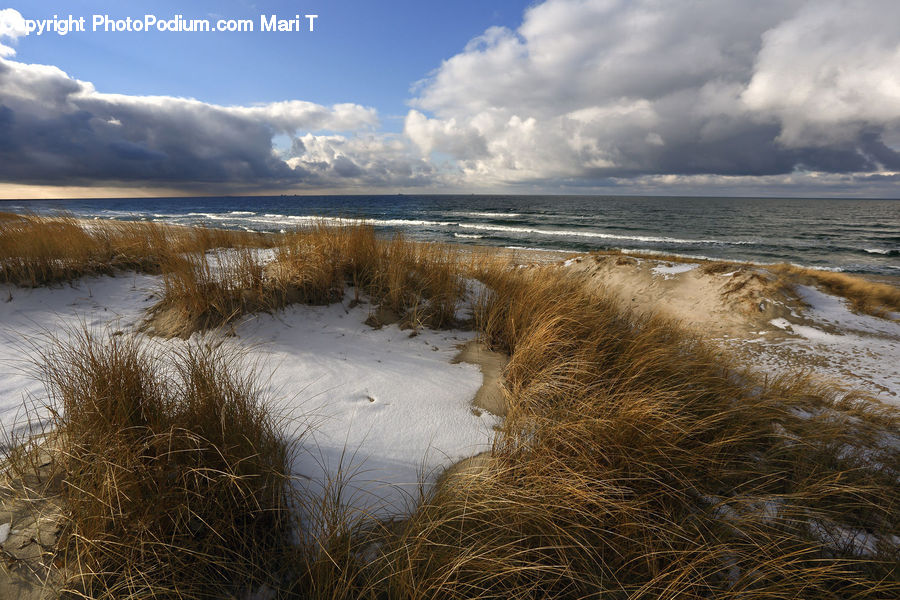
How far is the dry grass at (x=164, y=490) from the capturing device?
1203 mm

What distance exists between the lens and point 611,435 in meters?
1.90

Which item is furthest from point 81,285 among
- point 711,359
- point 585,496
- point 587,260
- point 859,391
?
point 587,260

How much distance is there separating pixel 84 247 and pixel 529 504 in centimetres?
671

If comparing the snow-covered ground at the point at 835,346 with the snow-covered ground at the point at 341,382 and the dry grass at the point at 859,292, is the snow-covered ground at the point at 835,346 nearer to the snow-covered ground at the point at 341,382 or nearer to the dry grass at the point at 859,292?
the dry grass at the point at 859,292

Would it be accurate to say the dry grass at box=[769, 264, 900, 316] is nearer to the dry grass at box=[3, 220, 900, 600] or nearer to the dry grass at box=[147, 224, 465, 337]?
the dry grass at box=[3, 220, 900, 600]

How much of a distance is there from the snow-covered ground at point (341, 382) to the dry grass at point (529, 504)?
229 mm

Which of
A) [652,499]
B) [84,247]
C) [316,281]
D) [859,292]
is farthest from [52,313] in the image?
[859,292]

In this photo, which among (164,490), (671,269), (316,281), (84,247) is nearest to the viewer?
(164,490)

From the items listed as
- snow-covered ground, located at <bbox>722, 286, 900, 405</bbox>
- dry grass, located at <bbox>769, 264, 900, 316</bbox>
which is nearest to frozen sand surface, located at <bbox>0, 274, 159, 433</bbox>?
snow-covered ground, located at <bbox>722, 286, 900, 405</bbox>

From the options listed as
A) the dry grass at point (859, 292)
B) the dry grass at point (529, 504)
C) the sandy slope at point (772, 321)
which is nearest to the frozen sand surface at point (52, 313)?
the dry grass at point (529, 504)

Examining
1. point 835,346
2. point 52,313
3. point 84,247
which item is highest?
point 84,247

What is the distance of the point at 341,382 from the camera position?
9.08 feet

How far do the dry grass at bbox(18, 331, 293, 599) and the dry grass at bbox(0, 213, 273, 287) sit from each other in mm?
3189

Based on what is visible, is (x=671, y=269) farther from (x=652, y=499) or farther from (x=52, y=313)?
(x=52, y=313)
